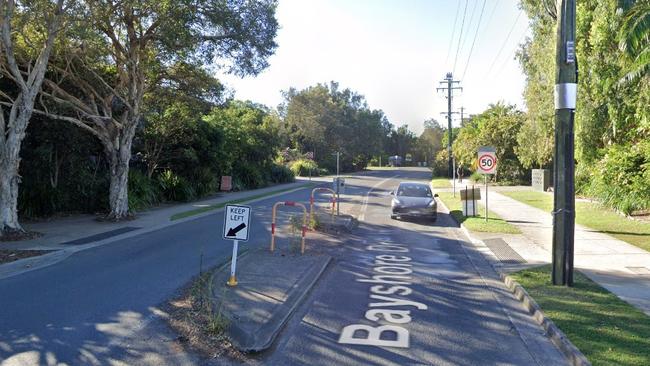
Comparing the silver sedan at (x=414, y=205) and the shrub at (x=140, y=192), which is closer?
the silver sedan at (x=414, y=205)

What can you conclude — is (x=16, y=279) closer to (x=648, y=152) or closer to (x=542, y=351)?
(x=542, y=351)

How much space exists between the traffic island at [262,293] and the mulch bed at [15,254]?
4587mm

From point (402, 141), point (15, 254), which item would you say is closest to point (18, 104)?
point (15, 254)

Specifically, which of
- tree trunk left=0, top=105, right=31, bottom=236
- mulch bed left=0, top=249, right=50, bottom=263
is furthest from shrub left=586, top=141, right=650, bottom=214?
tree trunk left=0, top=105, right=31, bottom=236

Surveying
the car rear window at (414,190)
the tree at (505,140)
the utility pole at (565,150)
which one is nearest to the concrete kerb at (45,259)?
the utility pole at (565,150)

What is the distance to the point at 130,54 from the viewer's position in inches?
660

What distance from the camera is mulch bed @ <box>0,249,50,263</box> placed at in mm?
10684

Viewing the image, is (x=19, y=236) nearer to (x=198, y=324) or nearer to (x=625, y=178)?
(x=198, y=324)

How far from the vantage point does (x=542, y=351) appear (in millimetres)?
5785

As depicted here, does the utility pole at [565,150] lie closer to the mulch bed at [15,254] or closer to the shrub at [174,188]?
the mulch bed at [15,254]

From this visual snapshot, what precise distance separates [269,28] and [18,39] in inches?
290

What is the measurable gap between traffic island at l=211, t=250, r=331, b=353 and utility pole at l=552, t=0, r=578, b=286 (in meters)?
3.98

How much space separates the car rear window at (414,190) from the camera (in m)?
19.9

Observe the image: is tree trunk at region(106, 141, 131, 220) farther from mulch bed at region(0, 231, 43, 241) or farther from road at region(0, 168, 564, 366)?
road at region(0, 168, 564, 366)
